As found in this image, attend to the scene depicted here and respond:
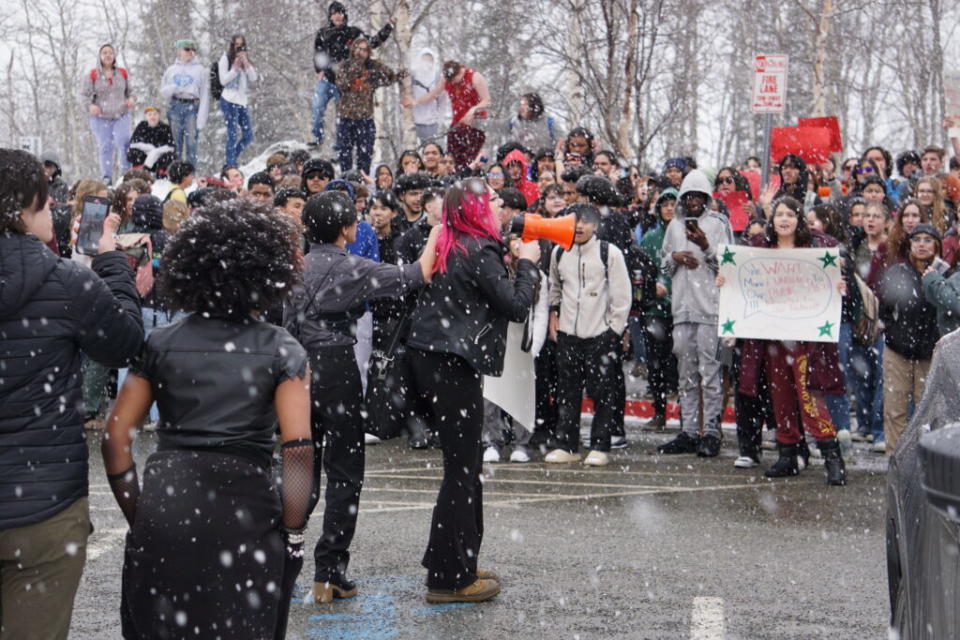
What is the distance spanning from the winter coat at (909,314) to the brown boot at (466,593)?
17.6ft

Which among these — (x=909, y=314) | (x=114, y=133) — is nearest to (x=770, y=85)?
(x=909, y=314)

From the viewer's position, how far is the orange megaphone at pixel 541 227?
6.49 metres

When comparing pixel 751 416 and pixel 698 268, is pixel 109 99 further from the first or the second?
pixel 751 416

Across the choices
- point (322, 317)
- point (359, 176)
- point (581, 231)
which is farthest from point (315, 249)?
point (359, 176)

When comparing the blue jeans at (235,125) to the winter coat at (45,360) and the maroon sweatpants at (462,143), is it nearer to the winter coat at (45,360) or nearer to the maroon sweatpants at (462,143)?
the maroon sweatpants at (462,143)

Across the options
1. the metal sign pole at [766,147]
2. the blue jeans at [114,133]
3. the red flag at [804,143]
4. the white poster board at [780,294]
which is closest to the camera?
the white poster board at [780,294]

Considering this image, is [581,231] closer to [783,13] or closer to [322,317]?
[322,317]

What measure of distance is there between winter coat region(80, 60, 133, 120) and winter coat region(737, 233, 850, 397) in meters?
13.1

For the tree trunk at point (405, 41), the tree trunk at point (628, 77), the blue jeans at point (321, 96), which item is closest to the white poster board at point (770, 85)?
the tree trunk at point (628, 77)

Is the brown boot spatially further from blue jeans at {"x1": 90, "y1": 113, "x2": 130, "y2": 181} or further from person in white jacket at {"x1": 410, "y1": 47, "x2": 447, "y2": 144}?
blue jeans at {"x1": 90, "y1": 113, "x2": 130, "y2": 181}

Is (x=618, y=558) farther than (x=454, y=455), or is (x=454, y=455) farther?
(x=618, y=558)

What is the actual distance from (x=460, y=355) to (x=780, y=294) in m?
4.83

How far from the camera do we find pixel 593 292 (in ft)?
36.1

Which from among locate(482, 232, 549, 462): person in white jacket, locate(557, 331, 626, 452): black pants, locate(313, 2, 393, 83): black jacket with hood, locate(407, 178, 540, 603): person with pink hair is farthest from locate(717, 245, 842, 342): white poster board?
locate(313, 2, 393, 83): black jacket with hood
